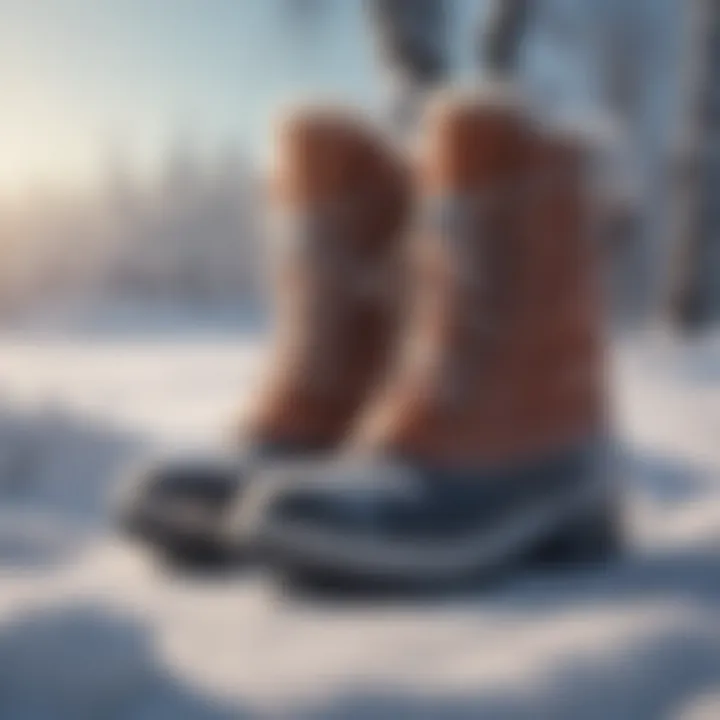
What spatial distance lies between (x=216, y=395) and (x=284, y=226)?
0.18m

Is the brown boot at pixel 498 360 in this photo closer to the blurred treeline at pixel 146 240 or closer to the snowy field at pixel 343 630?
the snowy field at pixel 343 630

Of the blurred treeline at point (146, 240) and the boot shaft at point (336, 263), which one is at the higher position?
the blurred treeline at point (146, 240)

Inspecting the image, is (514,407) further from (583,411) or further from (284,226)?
(284,226)

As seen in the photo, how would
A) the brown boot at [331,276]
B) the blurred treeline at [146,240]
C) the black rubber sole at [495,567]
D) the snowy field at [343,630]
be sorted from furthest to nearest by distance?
the blurred treeline at [146,240], the brown boot at [331,276], the black rubber sole at [495,567], the snowy field at [343,630]

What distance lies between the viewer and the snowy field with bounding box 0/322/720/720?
396mm

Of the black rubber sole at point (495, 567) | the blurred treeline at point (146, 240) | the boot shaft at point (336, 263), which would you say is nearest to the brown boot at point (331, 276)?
the boot shaft at point (336, 263)

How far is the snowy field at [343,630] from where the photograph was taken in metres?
0.40

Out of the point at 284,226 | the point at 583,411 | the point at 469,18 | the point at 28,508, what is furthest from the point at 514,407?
the point at 469,18

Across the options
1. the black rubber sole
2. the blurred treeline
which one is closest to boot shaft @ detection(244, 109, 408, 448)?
the black rubber sole

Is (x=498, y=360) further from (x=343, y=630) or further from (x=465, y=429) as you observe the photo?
(x=343, y=630)

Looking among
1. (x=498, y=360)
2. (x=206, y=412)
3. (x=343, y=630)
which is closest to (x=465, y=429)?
(x=498, y=360)

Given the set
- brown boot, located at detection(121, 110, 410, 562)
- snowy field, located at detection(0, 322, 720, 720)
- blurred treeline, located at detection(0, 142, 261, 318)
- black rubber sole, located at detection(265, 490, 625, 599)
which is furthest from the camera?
blurred treeline, located at detection(0, 142, 261, 318)

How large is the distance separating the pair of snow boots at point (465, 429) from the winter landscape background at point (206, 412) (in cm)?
2

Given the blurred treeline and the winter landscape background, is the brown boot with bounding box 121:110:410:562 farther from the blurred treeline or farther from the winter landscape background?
the blurred treeline
